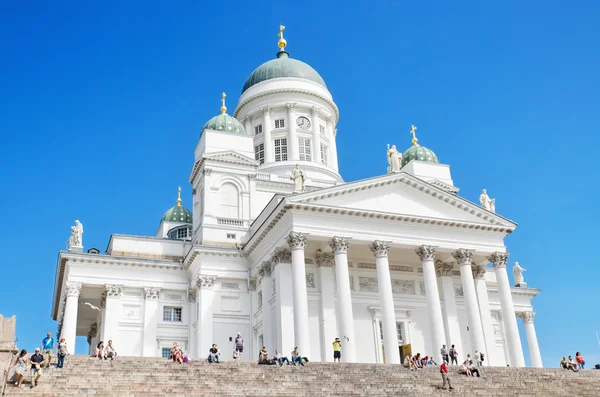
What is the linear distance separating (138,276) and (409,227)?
15989 mm

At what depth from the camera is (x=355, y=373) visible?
25203mm

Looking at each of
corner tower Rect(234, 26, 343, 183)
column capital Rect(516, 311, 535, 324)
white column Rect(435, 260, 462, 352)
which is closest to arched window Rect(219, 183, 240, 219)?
corner tower Rect(234, 26, 343, 183)

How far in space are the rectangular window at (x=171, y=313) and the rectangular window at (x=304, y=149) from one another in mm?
15635

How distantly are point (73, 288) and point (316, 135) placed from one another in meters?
21.3

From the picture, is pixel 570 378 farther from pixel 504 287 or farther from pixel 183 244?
pixel 183 244

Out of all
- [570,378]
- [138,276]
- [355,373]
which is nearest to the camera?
[355,373]

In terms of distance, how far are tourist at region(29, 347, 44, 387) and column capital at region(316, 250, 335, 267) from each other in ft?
59.9

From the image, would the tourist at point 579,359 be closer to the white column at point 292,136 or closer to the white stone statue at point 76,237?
the white column at point 292,136

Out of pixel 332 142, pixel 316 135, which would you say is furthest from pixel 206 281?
pixel 332 142

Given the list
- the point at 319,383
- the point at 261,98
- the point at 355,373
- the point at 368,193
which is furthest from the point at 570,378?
the point at 261,98

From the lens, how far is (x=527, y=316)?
48.4 metres

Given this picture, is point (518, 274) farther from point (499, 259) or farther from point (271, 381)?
point (271, 381)

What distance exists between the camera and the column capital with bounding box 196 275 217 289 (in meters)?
38.7

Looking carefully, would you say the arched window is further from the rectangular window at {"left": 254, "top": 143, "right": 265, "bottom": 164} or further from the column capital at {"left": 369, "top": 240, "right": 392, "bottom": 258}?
the column capital at {"left": 369, "top": 240, "right": 392, "bottom": 258}
